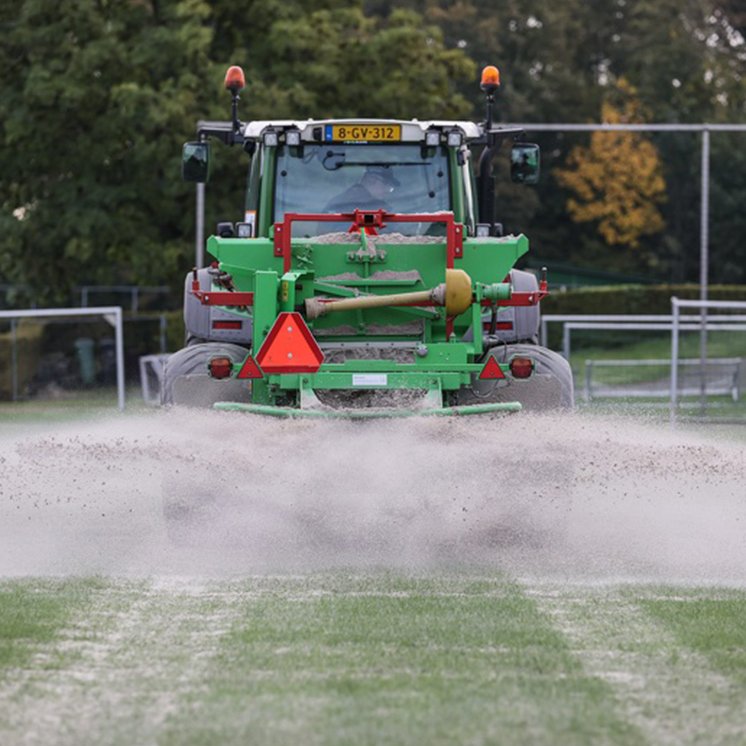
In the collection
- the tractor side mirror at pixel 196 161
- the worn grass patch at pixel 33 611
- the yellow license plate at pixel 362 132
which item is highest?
the yellow license plate at pixel 362 132

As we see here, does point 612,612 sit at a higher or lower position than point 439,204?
lower

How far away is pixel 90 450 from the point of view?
10.5 meters

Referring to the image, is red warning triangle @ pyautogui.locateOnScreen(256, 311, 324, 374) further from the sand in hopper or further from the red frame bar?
the red frame bar

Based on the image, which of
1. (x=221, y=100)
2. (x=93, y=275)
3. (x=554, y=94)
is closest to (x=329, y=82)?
(x=221, y=100)

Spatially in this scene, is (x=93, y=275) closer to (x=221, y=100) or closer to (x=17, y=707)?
(x=221, y=100)

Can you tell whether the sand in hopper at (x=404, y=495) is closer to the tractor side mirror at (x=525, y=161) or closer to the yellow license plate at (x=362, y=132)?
the yellow license plate at (x=362, y=132)

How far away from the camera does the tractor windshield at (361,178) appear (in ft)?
42.0

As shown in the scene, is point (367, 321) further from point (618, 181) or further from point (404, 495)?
point (618, 181)

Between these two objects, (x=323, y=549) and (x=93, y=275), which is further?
(x=93, y=275)

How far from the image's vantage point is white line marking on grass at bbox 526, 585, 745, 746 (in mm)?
6219

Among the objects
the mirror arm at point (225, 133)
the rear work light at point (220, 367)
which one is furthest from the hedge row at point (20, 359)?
the rear work light at point (220, 367)

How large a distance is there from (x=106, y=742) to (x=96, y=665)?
4.48 feet

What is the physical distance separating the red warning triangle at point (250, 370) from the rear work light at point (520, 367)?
4.80 ft

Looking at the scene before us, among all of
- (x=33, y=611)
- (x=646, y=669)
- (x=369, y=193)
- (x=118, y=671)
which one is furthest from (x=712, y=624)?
(x=369, y=193)
